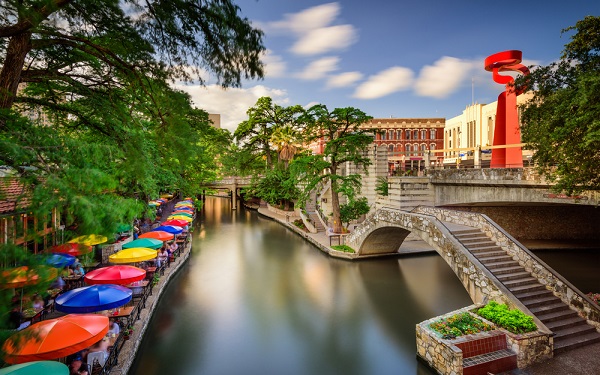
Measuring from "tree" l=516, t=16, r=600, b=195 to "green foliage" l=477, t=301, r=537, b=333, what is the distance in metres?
4.74

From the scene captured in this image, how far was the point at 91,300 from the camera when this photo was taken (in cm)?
1056

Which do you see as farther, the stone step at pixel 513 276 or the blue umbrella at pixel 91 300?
the stone step at pixel 513 276

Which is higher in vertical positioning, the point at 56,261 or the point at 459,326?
the point at 56,261

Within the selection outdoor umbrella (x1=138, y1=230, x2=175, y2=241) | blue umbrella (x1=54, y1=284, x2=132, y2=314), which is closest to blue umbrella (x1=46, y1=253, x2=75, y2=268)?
blue umbrella (x1=54, y1=284, x2=132, y2=314)

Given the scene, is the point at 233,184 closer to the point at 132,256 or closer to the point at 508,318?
the point at 132,256

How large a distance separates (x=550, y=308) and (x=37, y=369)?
14769 mm

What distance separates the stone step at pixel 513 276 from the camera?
12.8m

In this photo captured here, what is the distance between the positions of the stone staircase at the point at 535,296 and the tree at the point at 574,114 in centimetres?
347

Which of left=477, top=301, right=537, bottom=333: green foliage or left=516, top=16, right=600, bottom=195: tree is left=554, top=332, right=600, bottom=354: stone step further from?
left=516, top=16, right=600, bottom=195: tree

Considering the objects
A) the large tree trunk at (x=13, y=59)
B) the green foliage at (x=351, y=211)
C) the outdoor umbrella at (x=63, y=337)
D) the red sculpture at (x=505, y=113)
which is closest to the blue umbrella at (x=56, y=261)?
the outdoor umbrella at (x=63, y=337)

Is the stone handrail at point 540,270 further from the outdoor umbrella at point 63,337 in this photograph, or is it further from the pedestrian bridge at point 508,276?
the outdoor umbrella at point 63,337

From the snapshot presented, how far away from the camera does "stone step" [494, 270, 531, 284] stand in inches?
504

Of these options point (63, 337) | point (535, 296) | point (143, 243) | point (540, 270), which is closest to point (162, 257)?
point (143, 243)

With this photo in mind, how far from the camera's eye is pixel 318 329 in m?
13.8
